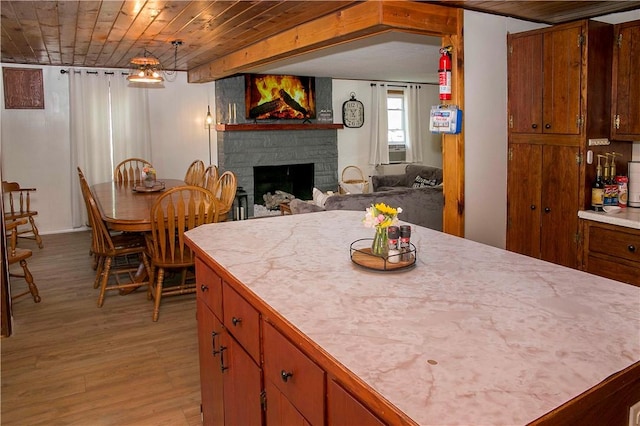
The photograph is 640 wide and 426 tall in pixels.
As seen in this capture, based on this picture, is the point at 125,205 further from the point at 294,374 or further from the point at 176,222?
the point at 294,374

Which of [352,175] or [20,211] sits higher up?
[352,175]

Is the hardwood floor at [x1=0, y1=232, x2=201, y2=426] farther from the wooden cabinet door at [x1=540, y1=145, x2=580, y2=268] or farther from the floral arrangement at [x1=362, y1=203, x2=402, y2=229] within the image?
the wooden cabinet door at [x1=540, y1=145, x2=580, y2=268]

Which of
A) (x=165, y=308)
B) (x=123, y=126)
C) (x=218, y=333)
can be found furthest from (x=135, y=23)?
(x=123, y=126)

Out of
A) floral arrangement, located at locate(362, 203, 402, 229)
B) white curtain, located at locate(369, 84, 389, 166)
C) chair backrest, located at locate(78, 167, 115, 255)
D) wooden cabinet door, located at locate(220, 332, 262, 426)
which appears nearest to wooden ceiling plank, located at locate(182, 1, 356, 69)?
chair backrest, located at locate(78, 167, 115, 255)

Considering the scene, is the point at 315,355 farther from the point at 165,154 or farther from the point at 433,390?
the point at 165,154

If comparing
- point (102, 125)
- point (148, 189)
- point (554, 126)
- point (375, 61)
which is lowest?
point (148, 189)

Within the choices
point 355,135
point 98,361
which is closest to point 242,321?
point 98,361

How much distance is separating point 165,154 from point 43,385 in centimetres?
531

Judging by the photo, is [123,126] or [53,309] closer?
[53,309]

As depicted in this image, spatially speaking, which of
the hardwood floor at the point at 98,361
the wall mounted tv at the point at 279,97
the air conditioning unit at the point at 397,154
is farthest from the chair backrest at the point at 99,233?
the air conditioning unit at the point at 397,154

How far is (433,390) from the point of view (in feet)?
3.21

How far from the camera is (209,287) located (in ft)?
7.00

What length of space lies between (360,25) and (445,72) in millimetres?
640

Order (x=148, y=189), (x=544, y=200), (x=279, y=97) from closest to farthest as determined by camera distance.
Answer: (x=544, y=200) → (x=148, y=189) → (x=279, y=97)
